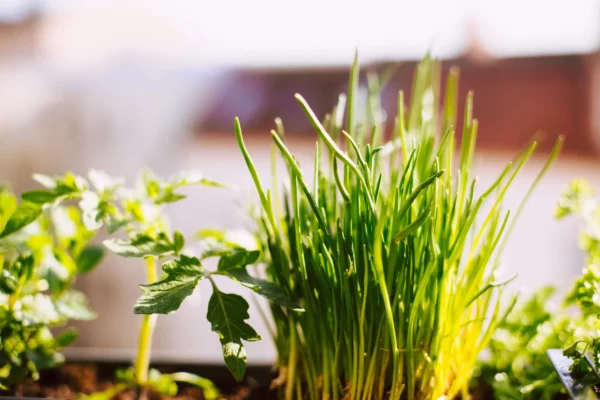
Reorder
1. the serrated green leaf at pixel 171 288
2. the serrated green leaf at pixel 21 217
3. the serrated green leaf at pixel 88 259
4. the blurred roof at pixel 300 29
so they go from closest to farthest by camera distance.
Result: the serrated green leaf at pixel 171 288 < the serrated green leaf at pixel 21 217 < the serrated green leaf at pixel 88 259 < the blurred roof at pixel 300 29

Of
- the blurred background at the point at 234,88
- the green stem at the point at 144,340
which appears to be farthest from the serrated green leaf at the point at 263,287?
the blurred background at the point at 234,88

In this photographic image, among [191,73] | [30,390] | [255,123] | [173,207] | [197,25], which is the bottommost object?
[30,390]

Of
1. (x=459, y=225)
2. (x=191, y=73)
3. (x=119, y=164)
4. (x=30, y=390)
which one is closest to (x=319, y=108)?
(x=191, y=73)

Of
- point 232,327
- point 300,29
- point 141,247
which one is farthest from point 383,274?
point 300,29

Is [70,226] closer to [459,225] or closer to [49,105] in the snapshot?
[459,225]

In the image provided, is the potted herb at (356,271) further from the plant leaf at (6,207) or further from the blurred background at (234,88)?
the blurred background at (234,88)
